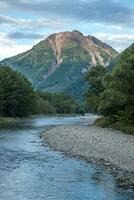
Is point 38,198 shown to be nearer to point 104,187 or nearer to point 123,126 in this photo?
point 104,187

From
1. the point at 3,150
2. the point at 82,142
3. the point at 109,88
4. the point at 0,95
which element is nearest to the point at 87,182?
the point at 3,150


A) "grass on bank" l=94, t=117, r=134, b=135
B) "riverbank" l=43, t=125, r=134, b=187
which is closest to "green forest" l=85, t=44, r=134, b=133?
"grass on bank" l=94, t=117, r=134, b=135

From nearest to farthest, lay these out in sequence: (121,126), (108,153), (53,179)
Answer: (53,179)
(108,153)
(121,126)

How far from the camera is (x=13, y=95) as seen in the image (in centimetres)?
15688

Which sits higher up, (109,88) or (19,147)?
(109,88)

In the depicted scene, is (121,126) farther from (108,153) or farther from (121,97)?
(108,153)

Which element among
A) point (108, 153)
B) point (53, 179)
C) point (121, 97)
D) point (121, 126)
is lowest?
point (53, 179)

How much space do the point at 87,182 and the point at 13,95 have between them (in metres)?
127

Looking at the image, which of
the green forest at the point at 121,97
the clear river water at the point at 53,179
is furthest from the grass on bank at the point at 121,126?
the clear river water at the point at 53,179

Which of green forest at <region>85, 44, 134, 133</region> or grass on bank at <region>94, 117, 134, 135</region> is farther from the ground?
green forest at <region>85, 44, 134, 133</region>

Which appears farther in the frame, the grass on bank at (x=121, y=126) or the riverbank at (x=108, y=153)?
the grass on bank at (x=121, y=126)

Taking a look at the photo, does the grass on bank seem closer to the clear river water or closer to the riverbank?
the riverbank

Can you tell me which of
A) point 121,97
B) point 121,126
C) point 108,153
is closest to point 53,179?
point 108,153

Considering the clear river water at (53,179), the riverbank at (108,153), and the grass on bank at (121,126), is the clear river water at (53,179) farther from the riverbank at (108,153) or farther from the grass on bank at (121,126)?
the grass on bank at (121,126)
